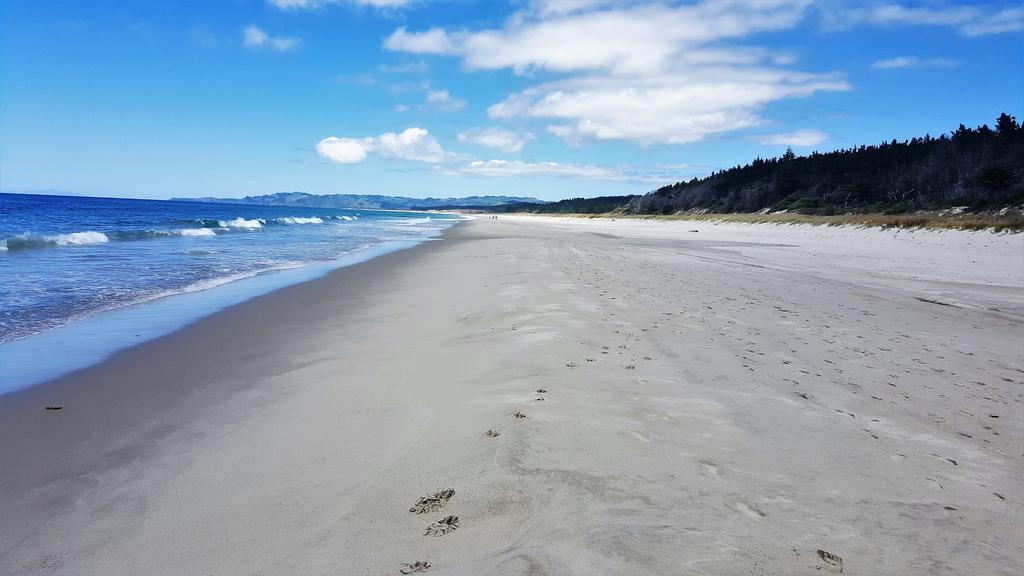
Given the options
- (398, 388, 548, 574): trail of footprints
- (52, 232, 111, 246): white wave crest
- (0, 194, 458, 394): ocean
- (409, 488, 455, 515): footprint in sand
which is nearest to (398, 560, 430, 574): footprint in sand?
(398, 388, 548, 574): trail of footprints

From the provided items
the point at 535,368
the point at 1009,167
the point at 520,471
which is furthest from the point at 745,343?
the point at 1009,167

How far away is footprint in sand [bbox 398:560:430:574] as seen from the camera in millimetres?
2369

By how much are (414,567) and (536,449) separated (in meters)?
1.25

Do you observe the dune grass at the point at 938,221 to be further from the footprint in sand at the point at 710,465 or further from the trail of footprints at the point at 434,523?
the trail of footprints at the point at 434,523

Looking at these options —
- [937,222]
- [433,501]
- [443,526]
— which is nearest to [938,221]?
[937,222]

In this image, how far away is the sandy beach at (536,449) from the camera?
2553 mm

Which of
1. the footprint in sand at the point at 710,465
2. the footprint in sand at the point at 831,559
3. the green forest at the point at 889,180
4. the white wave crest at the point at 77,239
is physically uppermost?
the green forest at the point at 889,180

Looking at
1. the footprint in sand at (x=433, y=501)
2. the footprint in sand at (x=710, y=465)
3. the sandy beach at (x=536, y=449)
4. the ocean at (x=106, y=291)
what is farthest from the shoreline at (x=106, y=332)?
the footprint in sand at (x=710, y=465)

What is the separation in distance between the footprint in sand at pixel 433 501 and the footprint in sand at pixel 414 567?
1.41ft

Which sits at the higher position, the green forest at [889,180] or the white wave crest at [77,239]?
the green forest at [889,180]

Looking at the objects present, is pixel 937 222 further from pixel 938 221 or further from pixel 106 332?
pixel 106 332

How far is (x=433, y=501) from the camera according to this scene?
9.65ft

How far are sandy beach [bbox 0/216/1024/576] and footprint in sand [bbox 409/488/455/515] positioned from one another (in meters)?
0.06

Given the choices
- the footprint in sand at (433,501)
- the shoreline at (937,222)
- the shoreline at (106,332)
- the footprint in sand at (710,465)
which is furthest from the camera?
the shoreline at (937,222)
